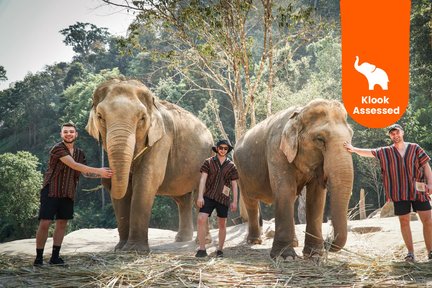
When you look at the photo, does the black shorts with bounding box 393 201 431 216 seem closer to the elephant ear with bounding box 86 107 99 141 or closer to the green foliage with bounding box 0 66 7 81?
the elephant ear with bounding box 86 107 99 141

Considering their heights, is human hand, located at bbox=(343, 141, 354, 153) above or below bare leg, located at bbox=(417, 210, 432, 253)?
above

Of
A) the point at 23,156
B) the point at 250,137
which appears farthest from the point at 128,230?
the point at 23,156

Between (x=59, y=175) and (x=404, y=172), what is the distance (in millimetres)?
3900

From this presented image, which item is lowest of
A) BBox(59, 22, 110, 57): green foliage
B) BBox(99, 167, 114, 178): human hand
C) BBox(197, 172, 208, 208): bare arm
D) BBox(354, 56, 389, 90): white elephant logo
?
BBox(197, 172, 208, 208): bare arm

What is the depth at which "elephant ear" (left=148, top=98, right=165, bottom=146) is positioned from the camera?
6992 mm

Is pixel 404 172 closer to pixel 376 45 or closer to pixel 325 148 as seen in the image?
pixel 325 148

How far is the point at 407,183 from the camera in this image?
18.9 feet

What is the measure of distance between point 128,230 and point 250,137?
2.44 m

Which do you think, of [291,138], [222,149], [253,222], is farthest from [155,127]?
[253,222]

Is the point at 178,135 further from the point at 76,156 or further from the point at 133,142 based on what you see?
the point at 76,156

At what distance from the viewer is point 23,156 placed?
30.8m

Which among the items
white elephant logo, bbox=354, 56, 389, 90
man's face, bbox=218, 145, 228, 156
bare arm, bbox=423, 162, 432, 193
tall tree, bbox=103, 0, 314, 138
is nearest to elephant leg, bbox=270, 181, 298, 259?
man's face, bbox=218, 145, 228, 156

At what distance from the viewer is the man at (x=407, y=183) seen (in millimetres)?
5719

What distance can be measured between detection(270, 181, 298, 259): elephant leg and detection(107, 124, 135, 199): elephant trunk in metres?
1.94
